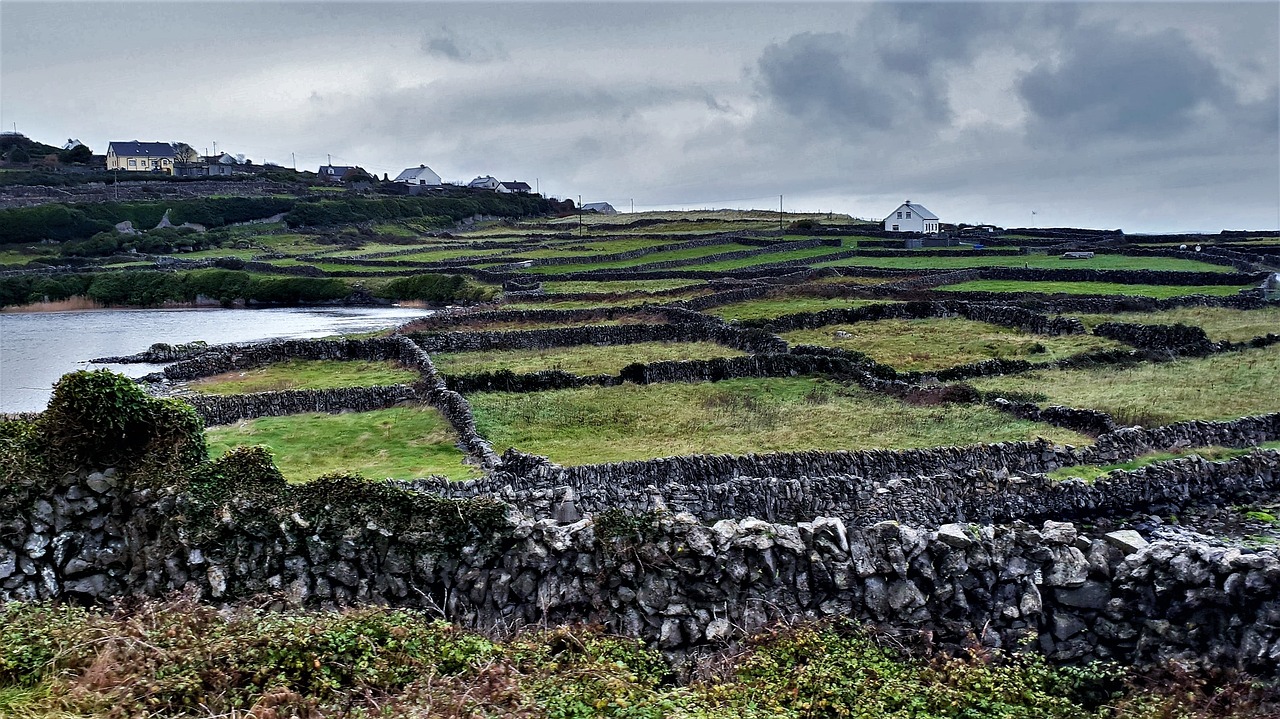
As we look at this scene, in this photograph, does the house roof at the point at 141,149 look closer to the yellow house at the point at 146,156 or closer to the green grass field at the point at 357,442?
the yellow house at the point at 146,156

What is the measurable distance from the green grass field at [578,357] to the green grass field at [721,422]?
14.6 feet

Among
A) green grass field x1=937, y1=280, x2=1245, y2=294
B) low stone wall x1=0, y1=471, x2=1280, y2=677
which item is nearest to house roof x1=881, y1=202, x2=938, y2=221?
green grass field x1=937, y1=280, x2=1245, y2=294

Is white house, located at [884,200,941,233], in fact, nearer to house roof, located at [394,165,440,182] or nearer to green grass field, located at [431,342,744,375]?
green grass field, located at [431,342,744,375]

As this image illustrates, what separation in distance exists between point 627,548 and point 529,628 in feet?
4.57

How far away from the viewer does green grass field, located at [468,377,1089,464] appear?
21.1 m

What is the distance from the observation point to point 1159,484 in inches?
642

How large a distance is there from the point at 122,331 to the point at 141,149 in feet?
429

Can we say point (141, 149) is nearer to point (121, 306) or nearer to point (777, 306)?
point (121, 306)

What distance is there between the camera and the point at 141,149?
167 meters

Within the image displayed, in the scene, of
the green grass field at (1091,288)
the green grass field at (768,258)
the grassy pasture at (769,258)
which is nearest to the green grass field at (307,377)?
the green grass field at (1091,288)

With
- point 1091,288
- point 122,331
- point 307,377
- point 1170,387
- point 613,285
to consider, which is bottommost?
point 122,331

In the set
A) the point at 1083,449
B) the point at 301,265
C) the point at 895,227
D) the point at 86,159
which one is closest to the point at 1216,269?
the point at 895,227

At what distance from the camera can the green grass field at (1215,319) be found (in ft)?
119

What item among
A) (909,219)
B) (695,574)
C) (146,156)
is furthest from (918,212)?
(146,156)
